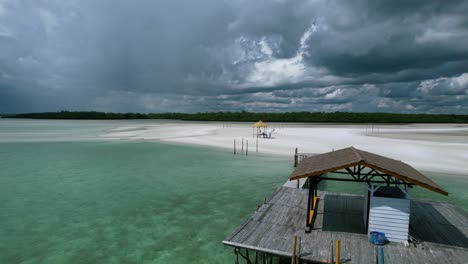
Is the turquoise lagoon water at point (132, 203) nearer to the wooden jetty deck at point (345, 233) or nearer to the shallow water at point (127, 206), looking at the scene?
the shallow water at point (127, 206)

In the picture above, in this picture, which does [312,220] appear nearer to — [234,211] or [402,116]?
[234,211]

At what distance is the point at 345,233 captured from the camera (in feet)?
32.5

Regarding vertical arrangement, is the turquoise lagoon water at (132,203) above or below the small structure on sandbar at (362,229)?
below

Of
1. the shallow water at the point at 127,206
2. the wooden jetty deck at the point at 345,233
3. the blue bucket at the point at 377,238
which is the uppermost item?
the blue bucket at the point at 377,238

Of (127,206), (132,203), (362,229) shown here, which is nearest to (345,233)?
(362,229)

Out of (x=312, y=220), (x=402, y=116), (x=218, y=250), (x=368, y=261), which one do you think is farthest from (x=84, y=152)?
(x=402, y=116)

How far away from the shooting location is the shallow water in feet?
37.2

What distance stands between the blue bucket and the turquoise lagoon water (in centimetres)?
518

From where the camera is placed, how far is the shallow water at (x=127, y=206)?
37.2ft

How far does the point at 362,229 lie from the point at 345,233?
3.44ft

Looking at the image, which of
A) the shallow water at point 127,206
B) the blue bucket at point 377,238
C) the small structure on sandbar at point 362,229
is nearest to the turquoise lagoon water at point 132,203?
the shallow water at point 127,206

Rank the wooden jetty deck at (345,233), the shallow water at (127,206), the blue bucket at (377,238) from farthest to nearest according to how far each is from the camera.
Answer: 1. the shallow water at (127,206)
2. the blue bucket at (377,238)
3. the wooden jetty deck at (345,233)

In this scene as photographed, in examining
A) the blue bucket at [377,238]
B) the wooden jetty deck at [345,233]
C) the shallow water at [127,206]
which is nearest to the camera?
the wooden jetty deck at [345,233]

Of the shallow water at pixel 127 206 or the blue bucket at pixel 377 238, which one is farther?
the shallow water at pixel 127 206
